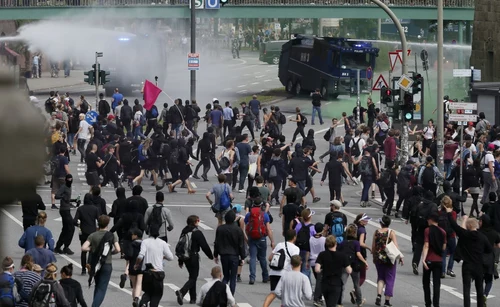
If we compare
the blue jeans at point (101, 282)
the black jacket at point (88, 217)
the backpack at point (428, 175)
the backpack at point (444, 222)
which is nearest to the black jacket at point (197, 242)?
the blue jeans at point (101, 282)

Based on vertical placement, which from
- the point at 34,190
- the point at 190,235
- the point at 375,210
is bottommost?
the point at 375,210

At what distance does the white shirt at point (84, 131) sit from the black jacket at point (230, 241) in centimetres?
1798

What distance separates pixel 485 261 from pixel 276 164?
10413 millimetres

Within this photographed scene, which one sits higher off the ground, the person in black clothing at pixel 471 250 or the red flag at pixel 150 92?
the red flag at pixel 150 92

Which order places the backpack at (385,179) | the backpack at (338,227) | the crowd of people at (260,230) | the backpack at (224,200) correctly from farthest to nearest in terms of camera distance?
1. the backpack at (385,179)
2. the backpack at (224,200)
3. the backpack at (338,227)
4. the crowd of people at (260,230)

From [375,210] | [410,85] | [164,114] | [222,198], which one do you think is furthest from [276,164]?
[164,114]

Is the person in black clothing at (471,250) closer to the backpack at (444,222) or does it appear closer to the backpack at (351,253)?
the backpack at (351,253)

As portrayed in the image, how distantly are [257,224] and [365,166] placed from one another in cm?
939

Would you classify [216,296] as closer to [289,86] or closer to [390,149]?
[390,149]

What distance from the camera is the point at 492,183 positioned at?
77.6ft

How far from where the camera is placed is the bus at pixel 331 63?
2032 inches

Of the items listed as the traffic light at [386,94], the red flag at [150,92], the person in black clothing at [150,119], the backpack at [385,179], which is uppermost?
the traffic light at [386,94]

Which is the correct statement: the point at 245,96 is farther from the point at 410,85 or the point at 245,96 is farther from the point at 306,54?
the point at 410,85

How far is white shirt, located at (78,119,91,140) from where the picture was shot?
31.8 m
